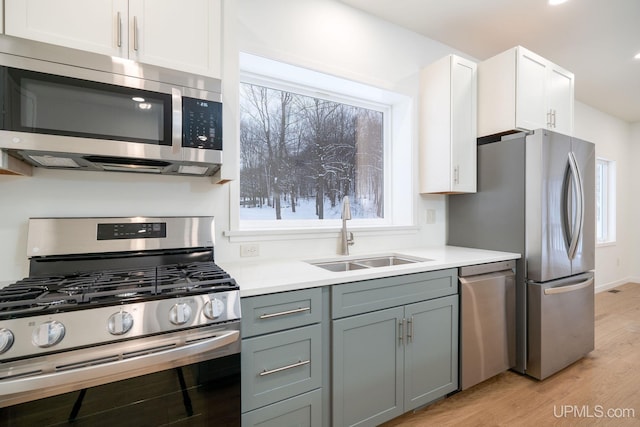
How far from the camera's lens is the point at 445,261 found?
1.92 m

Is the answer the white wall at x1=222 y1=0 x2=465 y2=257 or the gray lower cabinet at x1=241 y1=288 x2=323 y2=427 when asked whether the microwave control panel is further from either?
the gray lower cabinet at x1=241 y1=288 x2=323 y2=427

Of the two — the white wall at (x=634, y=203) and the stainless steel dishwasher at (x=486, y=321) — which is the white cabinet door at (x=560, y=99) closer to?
the stainless steel dishwasher at (x=486, y=321)

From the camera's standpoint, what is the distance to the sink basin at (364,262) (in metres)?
2.06

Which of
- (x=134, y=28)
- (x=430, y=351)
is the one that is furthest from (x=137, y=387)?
(x=430, y=351)

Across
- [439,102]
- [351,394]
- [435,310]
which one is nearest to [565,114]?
[439,102]

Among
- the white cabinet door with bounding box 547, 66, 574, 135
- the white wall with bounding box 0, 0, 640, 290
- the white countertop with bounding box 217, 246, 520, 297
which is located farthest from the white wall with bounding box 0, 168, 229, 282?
the white cabinet door with bounding box 547, 66, 574, 135

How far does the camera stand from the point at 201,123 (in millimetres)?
1388

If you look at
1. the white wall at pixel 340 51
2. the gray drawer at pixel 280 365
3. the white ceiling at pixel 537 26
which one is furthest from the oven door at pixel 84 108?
the white ceiling at pixel 537 26

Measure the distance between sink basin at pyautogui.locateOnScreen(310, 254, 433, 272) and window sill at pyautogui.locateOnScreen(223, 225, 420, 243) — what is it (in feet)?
0.66

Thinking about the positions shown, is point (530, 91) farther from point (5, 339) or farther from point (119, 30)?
point (5, 339)

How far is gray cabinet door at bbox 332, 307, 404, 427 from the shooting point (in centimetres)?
149

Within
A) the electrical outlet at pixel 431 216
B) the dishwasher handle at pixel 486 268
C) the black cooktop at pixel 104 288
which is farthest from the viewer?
the electrical outlet at pixel 431 216

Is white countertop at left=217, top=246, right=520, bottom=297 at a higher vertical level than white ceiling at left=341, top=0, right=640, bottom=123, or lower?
lower

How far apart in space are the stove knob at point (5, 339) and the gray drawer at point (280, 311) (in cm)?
67
